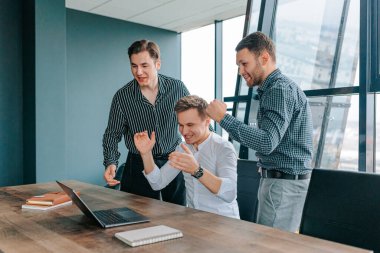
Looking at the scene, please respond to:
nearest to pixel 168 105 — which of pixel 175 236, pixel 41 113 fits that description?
pixel 175 236

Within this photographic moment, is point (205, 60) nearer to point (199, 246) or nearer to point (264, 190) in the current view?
point (264, 190)

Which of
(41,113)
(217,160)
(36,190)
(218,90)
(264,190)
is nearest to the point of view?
(264,190)

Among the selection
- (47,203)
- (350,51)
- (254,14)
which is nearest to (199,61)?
(254,14)

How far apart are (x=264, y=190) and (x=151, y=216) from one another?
0.55 meters

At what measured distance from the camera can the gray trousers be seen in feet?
5.44

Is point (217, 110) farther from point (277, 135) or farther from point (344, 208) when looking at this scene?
point (344, 208)

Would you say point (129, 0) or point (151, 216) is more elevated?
point (129, 0)

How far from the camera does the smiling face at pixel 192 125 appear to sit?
191 cm

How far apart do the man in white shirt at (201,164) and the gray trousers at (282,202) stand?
0.15 meters

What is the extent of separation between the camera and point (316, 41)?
4.00m

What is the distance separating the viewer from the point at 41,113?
3781mm

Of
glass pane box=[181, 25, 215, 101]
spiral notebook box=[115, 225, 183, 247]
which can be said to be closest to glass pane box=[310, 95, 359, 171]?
glass pane box=[181, 25, 215, 101]

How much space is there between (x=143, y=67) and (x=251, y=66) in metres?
0.72

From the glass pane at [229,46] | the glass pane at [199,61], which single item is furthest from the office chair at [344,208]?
the glass pane at [199,61]
